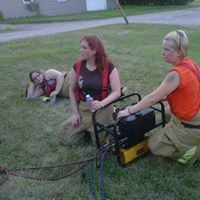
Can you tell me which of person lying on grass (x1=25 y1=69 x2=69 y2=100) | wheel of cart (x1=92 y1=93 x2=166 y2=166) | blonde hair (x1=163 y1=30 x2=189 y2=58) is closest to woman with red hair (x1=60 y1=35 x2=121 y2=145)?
wheel of cart (x1=92 y1=93 x2=166 y2=166)

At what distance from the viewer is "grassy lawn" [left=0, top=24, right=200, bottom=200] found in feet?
11.4

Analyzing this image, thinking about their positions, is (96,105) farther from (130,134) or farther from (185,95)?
(185,95)

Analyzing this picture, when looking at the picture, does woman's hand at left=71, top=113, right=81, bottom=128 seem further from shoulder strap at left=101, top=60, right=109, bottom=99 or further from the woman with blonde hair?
the woman with blonde hair

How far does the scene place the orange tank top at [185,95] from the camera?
331 cm

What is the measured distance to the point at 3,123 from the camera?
537cm

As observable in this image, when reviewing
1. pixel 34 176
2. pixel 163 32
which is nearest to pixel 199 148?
pixel 34 176

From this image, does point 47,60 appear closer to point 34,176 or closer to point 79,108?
point 79,108

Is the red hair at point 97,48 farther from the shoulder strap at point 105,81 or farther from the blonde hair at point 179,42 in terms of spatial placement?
the blonde hair at point 179,42

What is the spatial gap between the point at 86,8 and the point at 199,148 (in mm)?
25902

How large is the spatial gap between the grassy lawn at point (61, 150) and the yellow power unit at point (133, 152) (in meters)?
0.08

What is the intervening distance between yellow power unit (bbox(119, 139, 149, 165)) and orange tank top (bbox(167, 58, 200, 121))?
0.51 meters

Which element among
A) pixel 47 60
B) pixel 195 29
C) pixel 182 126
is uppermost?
pixel 182 126

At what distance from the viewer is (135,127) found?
3.63m

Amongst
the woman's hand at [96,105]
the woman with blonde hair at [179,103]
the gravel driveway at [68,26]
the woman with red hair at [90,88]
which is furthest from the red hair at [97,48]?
the gravel driveway at [68,26]
